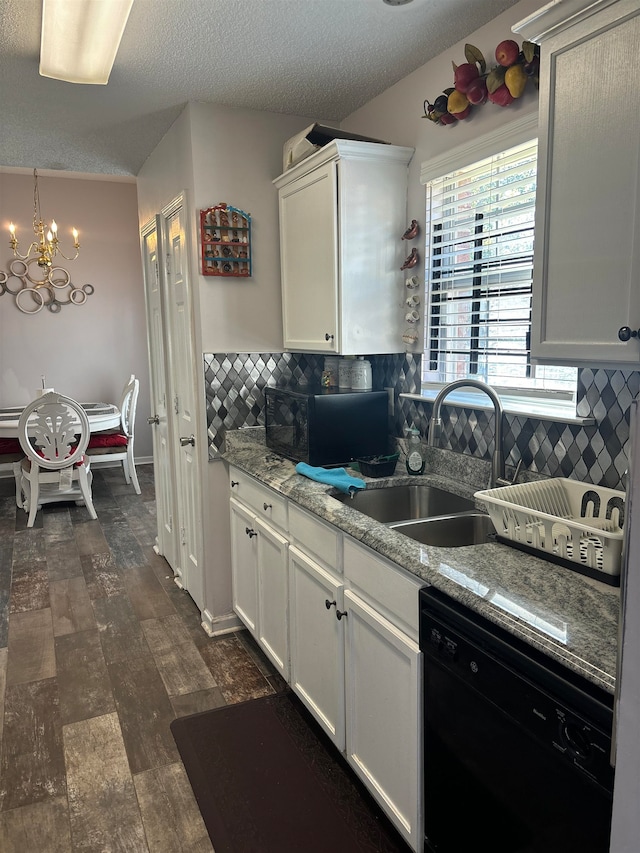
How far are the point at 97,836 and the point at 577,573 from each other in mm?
1591

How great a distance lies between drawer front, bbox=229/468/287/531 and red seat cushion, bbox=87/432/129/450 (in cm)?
300

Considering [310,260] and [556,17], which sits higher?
[556,17]

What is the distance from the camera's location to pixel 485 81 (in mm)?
2047

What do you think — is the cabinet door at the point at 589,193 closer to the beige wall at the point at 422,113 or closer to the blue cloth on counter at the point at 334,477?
the beige wall at the point at 422,113

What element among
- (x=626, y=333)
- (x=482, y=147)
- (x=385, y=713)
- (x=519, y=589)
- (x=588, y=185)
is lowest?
(x=385, y=713)

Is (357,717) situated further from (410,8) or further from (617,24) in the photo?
(410,8)

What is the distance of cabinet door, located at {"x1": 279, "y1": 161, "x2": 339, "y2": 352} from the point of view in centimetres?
251

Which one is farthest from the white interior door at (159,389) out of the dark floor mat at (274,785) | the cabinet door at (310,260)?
the dark floor mat at (274,785)

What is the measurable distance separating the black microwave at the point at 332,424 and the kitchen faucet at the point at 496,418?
0.62 meters

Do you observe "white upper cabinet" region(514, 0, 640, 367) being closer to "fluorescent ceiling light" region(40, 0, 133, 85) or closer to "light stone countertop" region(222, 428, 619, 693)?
"light stone countertop" region(222, 428, 619, 693)

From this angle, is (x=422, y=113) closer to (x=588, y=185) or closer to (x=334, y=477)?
(x=588, y=185)

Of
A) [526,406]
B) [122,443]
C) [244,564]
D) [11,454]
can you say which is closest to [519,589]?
[526,406]

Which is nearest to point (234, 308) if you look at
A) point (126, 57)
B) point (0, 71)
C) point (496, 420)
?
point (126, 57)

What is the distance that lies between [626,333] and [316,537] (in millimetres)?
1184
